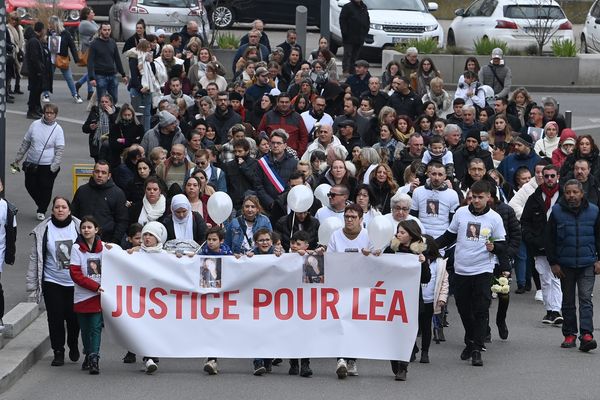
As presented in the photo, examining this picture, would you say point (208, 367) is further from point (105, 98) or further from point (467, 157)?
point (105, 98)

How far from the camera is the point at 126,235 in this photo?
15.6 meters

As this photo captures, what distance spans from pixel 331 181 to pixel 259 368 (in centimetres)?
378

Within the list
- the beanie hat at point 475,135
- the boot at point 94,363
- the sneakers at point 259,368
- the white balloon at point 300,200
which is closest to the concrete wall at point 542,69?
the beanie hat at point 475,135

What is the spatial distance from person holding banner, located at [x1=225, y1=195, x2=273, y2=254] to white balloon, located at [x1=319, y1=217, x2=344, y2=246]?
1.66 ft

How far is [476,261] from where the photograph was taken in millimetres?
13898

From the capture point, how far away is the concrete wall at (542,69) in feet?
101

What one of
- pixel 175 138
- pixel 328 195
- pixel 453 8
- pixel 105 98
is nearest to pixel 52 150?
pixel 105 98

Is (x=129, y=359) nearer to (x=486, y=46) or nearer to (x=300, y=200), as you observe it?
(x=300, y=200)

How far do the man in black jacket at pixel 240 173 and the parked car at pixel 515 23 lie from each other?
15.7 meters

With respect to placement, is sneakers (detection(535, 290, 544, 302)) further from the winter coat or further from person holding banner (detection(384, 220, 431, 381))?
person holding banner (detection(384, 220, 431, 381))

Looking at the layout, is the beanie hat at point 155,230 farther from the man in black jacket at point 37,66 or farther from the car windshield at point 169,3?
the car windshield at point 169,3

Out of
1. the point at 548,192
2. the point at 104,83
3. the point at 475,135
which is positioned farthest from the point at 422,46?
the point at 548,192

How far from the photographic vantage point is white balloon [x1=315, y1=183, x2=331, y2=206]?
52.0 feet

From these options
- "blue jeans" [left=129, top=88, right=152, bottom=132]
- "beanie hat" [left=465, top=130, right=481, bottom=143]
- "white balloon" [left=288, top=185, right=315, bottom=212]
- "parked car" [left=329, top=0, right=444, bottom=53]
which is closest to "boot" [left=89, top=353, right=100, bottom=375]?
"white balloon" [left=288, top=185, right=315, bottom=212]
